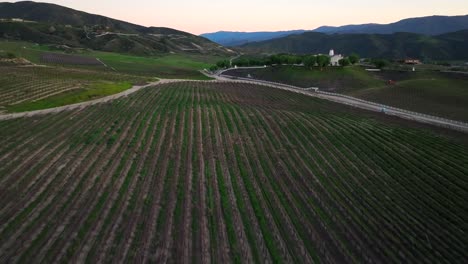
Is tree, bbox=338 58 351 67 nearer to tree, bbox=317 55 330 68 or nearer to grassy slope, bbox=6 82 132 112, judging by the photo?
tree, bbox=317 55 330 68

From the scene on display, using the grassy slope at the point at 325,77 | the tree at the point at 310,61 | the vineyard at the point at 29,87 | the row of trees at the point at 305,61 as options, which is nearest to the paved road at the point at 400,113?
the grassy slope at the point at 325,77

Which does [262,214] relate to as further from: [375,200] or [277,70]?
[277,70]

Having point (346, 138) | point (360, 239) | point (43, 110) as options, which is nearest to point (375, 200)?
point (360, 239)

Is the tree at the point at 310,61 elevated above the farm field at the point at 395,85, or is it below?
above

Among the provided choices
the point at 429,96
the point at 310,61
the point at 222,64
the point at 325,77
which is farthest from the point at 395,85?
the point at 222,64

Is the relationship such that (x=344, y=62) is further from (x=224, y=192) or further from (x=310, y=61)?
Result: (x=224, y=192)

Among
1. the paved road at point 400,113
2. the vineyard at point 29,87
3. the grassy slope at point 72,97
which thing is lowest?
the paved road at point 400,113

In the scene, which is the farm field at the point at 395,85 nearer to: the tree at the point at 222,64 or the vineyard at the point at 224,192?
the tree at the point at 222,64

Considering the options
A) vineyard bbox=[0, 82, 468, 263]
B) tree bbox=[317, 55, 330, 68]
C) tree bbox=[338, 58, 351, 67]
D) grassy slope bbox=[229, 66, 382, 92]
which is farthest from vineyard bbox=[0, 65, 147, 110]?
tree bbox=[338, 58, 351, 67]
